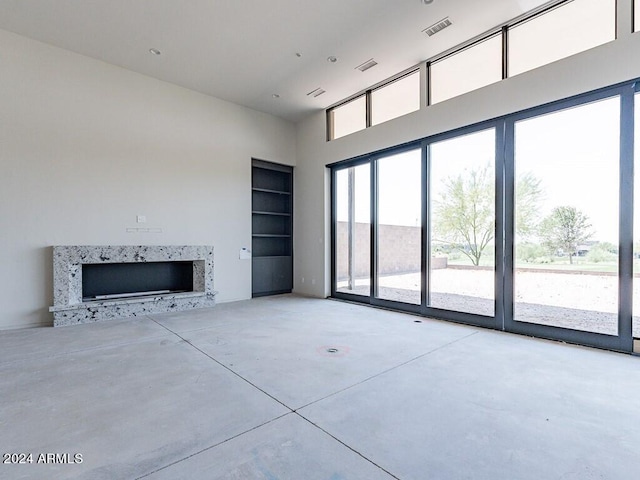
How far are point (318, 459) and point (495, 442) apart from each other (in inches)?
40.0

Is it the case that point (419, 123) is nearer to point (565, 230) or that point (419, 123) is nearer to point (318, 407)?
point (565, 230)

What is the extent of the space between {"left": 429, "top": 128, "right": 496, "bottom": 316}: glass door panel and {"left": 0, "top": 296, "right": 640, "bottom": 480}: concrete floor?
883 millimetres

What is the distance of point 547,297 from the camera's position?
3.89 meters

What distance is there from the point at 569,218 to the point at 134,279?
6.29m

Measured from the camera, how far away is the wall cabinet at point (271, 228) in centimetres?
690

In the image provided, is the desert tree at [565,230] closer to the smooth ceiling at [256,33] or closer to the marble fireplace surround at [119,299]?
the smooth ceiling at [256,33]

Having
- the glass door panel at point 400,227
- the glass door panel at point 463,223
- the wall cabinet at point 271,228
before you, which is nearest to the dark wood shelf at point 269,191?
the wall cabinet at point 271,228

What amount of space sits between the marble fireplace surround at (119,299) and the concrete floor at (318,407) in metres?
0.70

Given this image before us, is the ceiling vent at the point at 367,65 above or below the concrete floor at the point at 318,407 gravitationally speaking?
above

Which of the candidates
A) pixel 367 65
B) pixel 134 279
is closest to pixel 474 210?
pixel 367 65

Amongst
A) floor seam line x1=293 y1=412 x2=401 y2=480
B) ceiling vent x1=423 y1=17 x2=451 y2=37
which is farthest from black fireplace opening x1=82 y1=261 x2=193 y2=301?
ceiling vent x1=423 y1=17 x2=451 y2=37

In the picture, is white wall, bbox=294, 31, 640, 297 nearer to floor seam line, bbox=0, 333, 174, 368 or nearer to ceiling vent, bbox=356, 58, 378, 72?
ceiling vent, bbox=356, 58, 378, 72

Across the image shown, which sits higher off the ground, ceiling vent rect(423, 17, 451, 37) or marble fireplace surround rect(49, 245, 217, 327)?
ceiling vent rect(423, 17, 451, 37)

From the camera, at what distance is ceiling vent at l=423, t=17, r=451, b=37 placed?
397 cm
